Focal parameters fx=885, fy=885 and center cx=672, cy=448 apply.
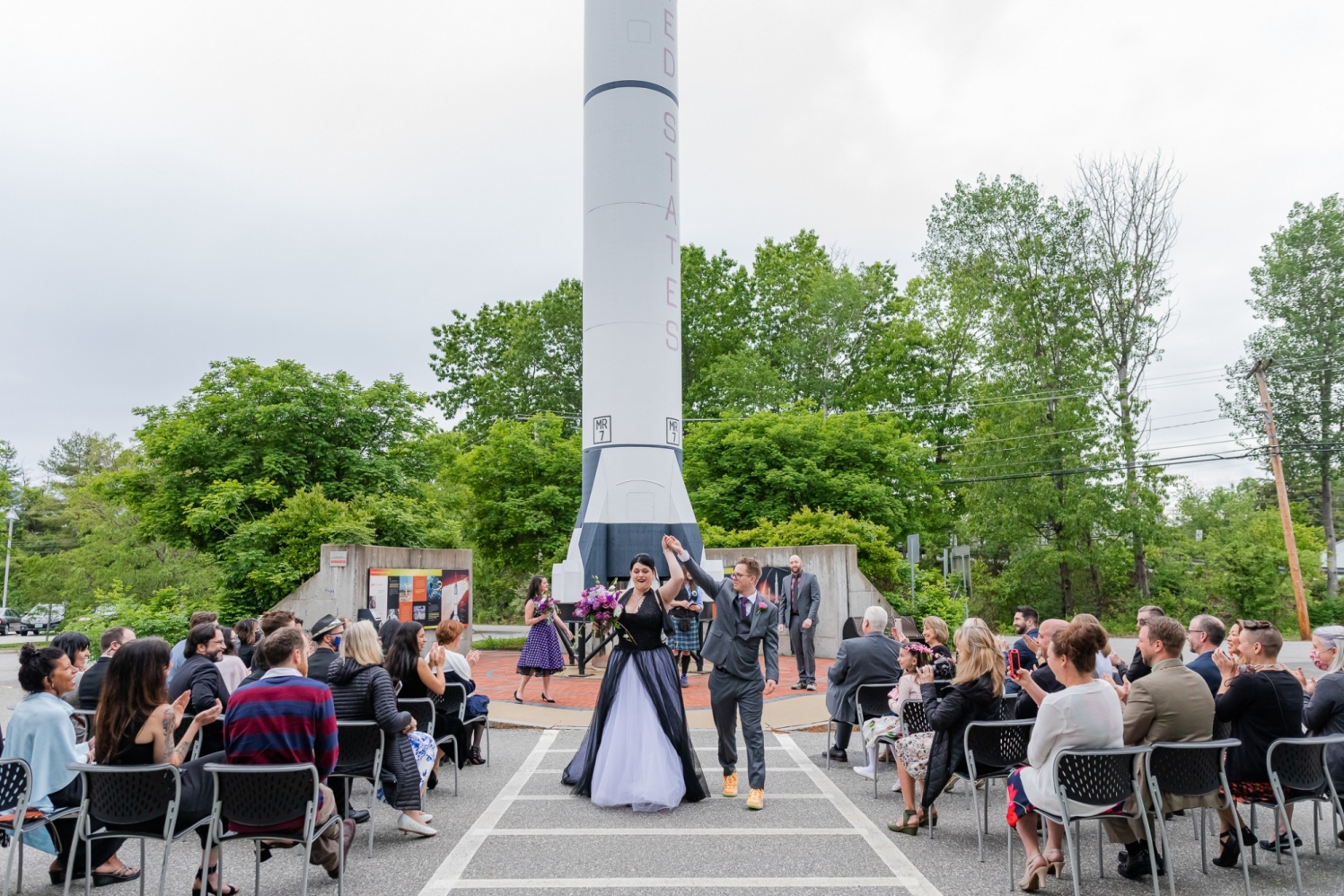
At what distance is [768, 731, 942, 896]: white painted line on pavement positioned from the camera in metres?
4.69

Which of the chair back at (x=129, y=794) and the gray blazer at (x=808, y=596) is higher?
the gray blazer at (x=808, y=596)

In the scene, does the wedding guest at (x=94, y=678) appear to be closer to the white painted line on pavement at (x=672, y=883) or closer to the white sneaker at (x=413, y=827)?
the white sneaker at (x=413, y=827)

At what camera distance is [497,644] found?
2142cm

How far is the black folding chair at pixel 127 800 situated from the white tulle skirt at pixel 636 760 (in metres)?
2.73

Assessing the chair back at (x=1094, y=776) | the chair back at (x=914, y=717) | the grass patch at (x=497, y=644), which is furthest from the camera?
the grass patch at (x=497, y=644)

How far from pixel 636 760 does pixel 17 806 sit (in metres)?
3.58

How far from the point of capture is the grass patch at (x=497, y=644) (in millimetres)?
20737

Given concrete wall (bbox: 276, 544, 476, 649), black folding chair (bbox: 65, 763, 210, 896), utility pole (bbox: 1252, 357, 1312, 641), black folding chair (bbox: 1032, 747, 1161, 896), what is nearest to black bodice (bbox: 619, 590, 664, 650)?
black folding chair (bbox: 1032, 747, 1161, 896)

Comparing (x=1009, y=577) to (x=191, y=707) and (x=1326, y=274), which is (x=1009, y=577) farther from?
(x=191, y=707)

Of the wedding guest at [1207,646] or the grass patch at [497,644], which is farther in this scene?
the grass patch at [497,644]

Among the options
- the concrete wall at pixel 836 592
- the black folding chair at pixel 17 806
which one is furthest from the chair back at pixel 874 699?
the concrete wall at pixel 836 592

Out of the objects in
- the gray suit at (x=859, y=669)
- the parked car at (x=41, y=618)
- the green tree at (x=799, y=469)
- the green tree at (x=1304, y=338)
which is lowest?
the parked car at (x=41, y=618)

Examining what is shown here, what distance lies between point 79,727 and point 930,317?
111 ft

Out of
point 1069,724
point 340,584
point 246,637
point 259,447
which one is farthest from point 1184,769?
point 259,447
